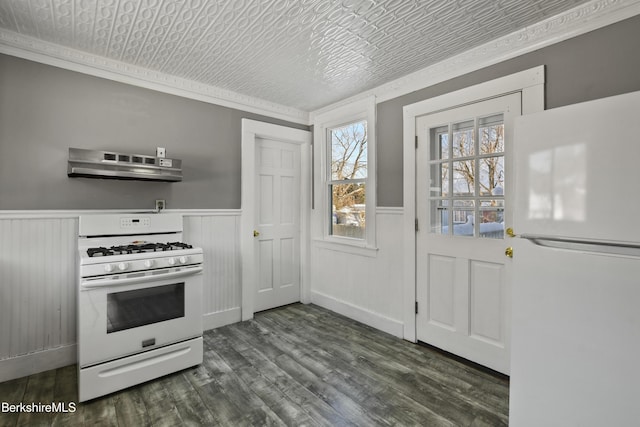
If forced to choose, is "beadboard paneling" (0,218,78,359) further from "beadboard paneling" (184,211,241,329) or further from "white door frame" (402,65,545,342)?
"white door frame" (402,65,545,342)

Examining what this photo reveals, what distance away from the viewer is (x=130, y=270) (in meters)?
2.11

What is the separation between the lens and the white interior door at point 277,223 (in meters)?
3.65

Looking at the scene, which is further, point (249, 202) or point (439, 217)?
point (249, 202)

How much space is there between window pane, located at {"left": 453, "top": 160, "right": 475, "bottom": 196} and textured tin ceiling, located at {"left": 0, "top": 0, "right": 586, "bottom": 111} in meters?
0.88

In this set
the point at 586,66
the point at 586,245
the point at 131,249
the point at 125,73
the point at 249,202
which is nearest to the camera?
the point at 586,245

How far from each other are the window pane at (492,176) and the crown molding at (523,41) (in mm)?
724

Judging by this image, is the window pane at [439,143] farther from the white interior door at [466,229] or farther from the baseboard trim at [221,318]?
the baseboard trim at [221,318]

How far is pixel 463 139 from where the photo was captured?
2.55 metres

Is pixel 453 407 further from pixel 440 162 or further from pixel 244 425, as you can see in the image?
pixel 440 162

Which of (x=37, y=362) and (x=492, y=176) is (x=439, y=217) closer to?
(x=492, y=176)

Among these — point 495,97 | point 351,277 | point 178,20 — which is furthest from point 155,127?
point 495,97

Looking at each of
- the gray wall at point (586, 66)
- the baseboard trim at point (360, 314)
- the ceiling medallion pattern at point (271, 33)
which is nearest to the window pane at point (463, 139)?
the gray wall at point (586, 66)

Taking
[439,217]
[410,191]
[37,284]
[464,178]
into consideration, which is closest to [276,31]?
[410,191]

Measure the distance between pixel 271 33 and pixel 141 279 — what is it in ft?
6.31
